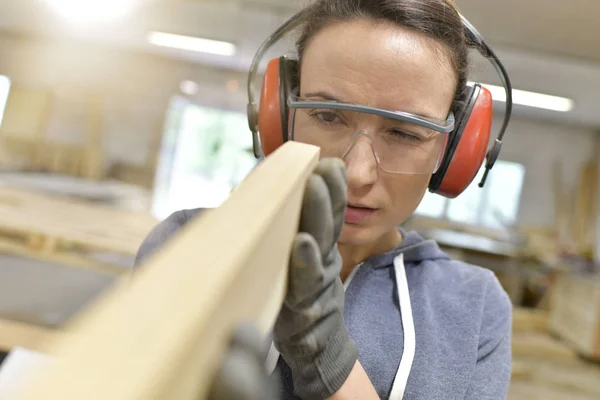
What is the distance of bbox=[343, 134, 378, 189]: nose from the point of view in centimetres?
78

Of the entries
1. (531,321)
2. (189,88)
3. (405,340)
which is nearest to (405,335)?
(405,340)

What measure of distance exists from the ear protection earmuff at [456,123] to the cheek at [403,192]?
2.6 inches

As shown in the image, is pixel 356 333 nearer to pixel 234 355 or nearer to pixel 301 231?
pixel 301 231

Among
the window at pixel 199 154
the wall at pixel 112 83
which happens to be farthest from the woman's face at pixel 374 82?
the wall at pixel 112 83

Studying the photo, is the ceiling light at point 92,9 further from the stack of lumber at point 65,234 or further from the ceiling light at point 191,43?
the stack of lumber at point 65,234

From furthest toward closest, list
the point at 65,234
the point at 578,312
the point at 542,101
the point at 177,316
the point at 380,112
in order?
the point at 542,101 → the point at 578,312 → the point at 65,234 → the point at 380,112 → the point at 177,316

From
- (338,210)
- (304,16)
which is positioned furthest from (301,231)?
(304,16)

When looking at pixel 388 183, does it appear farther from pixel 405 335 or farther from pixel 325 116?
pixel 405 335

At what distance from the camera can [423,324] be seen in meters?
0.89

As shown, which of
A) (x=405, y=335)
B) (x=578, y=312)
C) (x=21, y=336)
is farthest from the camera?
(x=578, y=312)

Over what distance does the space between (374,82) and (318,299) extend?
1.22 feet

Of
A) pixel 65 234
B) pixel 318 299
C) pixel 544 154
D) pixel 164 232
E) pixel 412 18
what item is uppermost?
pixel 412 18

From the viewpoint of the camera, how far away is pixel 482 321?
958 millimetres

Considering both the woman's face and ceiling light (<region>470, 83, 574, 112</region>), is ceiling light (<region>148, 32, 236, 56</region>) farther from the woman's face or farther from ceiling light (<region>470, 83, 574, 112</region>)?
the woman's face
